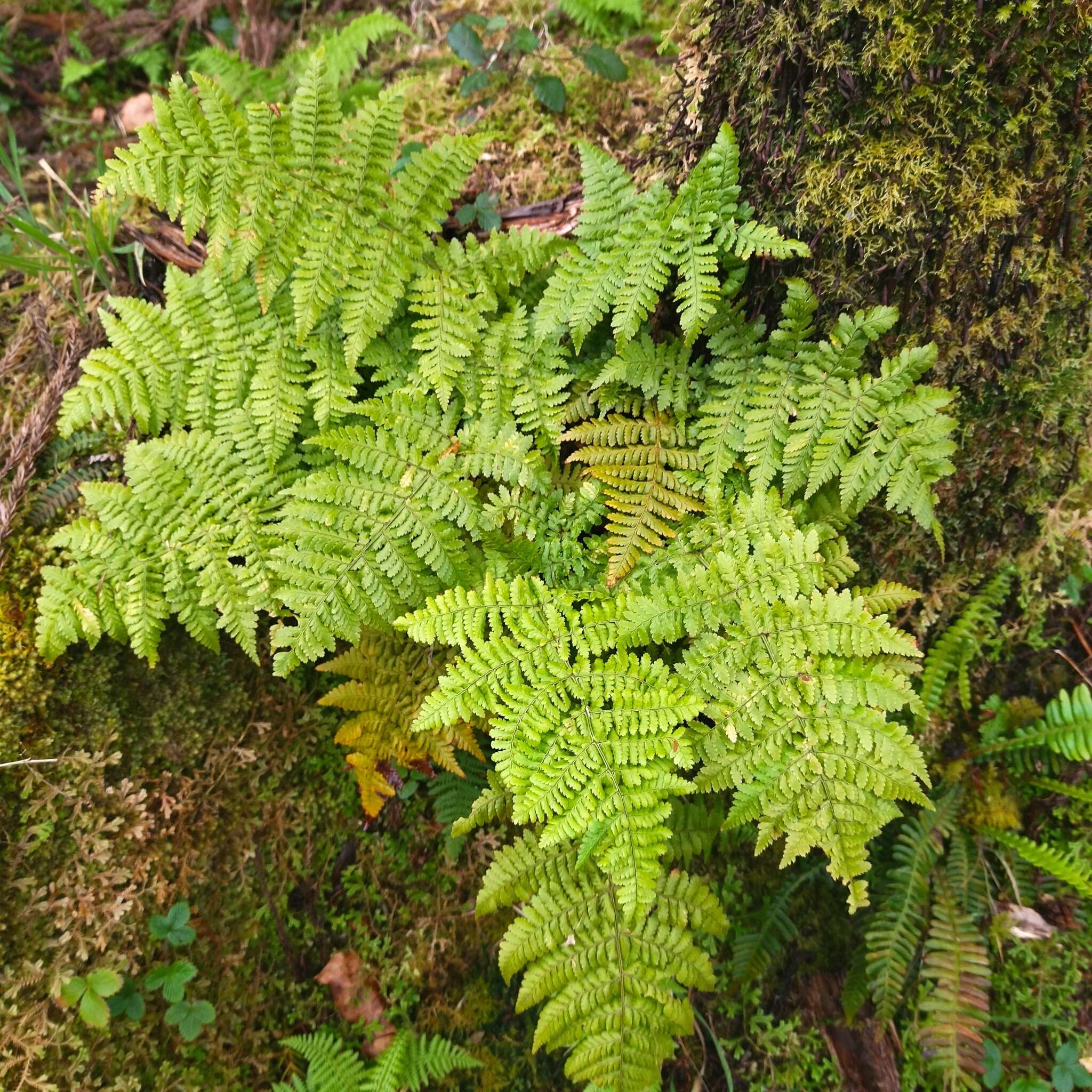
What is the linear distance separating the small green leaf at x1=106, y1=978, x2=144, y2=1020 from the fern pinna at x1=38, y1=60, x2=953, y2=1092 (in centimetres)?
112

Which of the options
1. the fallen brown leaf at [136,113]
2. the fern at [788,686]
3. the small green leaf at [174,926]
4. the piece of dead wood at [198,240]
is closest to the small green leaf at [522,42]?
the piece of dead wood at [198,240]

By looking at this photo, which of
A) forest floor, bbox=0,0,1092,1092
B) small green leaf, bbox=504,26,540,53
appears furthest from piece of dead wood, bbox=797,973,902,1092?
small green leaf, bbox=504,26,540,53

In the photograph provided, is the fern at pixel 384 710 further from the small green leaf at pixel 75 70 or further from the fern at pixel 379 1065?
the small green leaf at pixel 75 70

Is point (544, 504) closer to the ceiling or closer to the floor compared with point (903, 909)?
closer to the ceiling

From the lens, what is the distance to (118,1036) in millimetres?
2924

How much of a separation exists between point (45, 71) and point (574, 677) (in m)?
4.99

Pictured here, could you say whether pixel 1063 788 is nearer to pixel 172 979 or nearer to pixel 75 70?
pixel 172 979

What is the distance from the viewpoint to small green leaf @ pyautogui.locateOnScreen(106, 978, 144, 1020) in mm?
2922

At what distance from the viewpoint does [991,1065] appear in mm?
3271

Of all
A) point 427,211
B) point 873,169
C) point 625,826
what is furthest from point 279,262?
point 625,826

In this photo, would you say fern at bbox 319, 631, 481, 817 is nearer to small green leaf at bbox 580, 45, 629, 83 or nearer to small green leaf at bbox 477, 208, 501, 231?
small green leaf at bbox 477, 208, 501, 231

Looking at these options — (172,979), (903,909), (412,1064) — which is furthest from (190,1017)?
(903,909)

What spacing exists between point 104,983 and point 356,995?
3.13 ft

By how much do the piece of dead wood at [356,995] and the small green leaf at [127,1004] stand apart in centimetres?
66
